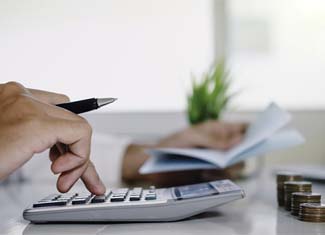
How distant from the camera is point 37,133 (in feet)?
1.84

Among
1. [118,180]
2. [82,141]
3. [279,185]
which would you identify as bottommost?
[118,180]

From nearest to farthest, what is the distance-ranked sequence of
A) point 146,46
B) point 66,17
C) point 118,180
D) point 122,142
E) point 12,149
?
1. point 12,149
2. point 66,17
3. point 118,180
4. point 122,142
5. point 146,46

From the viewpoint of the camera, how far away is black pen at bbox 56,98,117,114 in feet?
2.10

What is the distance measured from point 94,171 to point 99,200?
9 cm

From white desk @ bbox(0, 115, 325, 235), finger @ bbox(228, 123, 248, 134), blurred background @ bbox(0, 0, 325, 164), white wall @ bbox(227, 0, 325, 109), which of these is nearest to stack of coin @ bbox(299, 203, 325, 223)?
white desk @ bbox(0, 115, 325, 235)

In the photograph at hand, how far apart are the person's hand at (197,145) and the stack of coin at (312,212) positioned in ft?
1.78

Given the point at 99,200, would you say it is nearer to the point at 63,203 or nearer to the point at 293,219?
the point at 63,203

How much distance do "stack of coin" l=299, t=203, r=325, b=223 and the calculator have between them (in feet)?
0.21

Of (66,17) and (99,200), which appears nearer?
(99,200)

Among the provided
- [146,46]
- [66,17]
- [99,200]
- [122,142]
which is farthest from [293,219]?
[146,46]

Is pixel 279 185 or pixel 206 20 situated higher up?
pixel 206 20

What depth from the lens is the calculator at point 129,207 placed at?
59 centimetres

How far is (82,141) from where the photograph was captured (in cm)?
61

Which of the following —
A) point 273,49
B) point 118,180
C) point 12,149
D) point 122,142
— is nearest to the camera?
point 12,149
